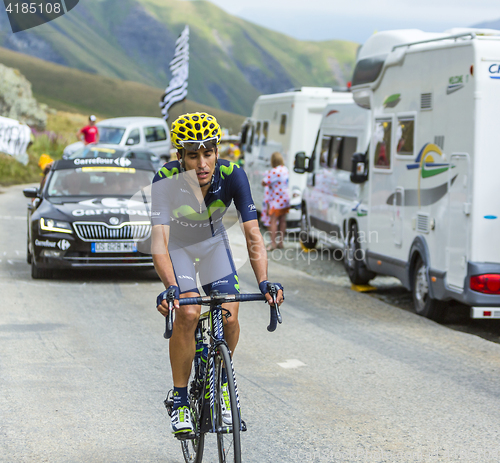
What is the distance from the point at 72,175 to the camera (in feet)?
39.8

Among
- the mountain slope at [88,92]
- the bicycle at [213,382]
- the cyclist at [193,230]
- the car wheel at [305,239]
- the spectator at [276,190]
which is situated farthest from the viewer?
the mountain slope at [88,92]

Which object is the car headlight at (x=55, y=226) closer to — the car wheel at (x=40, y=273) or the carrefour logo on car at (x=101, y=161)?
the car wheel at (x=40, y=273)

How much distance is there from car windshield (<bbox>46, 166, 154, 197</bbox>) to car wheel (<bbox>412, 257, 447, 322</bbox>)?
4.51 meters

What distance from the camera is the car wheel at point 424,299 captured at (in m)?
9.30

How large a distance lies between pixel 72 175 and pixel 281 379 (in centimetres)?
664

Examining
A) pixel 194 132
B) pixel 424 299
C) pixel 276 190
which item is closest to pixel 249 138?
pixel 276 190

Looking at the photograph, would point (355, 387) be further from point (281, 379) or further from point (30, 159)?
point (30, 159)

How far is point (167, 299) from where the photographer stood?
393 cm

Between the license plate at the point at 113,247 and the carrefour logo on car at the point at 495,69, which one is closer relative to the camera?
the carrefour logo on car at the point at 495,69

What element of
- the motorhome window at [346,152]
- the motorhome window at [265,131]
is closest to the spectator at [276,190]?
the motorhome window at [346,152]

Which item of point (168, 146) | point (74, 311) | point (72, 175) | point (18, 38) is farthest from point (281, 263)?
point (18, 38)

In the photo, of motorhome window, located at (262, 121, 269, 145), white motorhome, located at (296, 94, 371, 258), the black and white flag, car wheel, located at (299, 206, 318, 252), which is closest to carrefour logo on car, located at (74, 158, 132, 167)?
white motorhome, located at (296, 94, 371, 258)

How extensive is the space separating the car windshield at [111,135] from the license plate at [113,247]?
18492 millimetres

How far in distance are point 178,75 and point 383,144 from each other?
24279 millimetres
